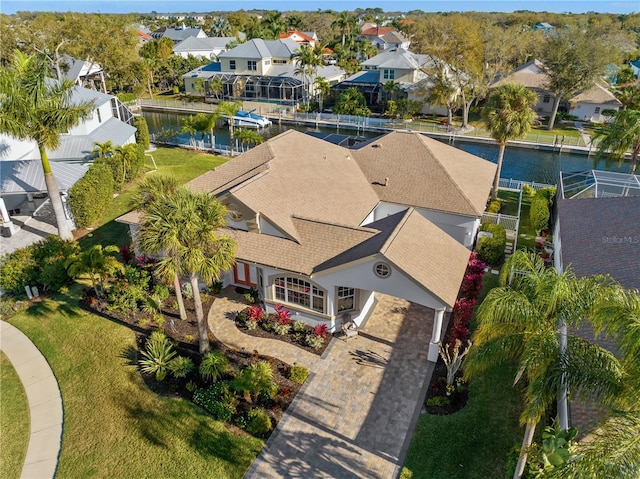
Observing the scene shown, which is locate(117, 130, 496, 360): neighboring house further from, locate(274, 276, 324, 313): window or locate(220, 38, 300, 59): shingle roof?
locate(220, 38, 300, 59): shingle roof

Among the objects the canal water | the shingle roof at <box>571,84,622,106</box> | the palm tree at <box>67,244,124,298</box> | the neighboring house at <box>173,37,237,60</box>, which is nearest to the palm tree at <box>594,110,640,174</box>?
the canal water

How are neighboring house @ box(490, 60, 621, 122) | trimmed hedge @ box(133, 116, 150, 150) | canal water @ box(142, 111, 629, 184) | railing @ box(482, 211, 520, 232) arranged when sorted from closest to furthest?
railing @ box(482, 211, 520, 232)
canal water @ box(142, 111, 629, 184)
trimmed hedge @ box(133, 116, 150, 150)
neighboring house @ box(490, 60, 621, 122)

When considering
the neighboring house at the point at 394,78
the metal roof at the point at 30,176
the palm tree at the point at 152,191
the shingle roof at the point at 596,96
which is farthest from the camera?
the neighboring house at the point at 394,78

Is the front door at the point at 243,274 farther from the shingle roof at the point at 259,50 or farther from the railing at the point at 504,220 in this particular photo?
the shingle roof at the point at 259,50

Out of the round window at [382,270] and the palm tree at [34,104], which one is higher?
the palm tree at [34,104]

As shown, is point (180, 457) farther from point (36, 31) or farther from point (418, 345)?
point (36, 31)

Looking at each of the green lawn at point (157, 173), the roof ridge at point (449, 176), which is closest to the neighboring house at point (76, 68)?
the green lawn at point (157, 173)

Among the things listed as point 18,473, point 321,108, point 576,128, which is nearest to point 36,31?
point 321,108

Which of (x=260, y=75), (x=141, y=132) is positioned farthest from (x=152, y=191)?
(x=260, y=75)

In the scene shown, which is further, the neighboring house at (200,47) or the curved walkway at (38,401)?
the neighboring house at (200,47)
